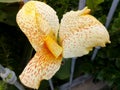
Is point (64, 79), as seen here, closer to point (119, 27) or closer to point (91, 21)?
point (119, 27)

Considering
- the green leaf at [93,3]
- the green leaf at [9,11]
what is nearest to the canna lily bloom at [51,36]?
the green leaf at [93,3]

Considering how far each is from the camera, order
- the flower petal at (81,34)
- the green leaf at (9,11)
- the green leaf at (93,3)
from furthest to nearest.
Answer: the green leaf at (9,11), the green leaf at (93,3), the flower petal at (81,34)

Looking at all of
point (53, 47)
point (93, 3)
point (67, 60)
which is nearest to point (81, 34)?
point (53, 47)

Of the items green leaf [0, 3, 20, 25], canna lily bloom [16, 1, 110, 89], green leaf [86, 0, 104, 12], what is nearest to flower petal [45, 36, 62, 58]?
canna lily bloom [16, 1, 110, 89]

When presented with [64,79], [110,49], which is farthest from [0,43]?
[110,49]

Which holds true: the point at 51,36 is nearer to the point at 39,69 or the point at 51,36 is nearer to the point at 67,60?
the point at 39,69

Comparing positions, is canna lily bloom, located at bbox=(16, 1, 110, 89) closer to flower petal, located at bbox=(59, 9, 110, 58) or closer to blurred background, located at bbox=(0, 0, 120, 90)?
flower petal, located at bbox=(59, 9, 110, 58)

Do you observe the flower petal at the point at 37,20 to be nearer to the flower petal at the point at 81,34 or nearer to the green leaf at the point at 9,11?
the flower petal at the point at 81,34
